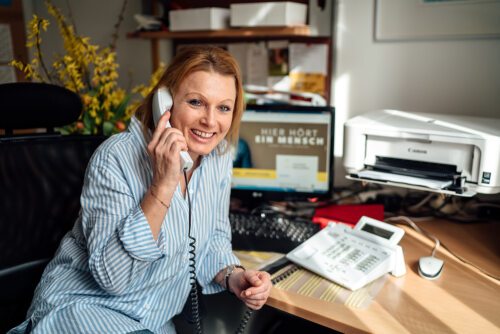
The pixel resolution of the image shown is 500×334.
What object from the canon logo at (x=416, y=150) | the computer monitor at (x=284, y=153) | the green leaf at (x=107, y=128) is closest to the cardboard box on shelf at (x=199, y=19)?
the computer monitor at (x=284, y=153)

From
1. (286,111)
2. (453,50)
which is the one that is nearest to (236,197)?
(286,111)

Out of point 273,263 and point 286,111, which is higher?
point 286,111

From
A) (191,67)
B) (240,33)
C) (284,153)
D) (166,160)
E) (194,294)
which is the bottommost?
(194,294)

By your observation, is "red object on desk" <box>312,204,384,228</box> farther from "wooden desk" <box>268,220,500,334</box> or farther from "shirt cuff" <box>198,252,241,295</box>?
"shirt cuff" <box>198,252,241,295</box>

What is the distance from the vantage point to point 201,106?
1182mm

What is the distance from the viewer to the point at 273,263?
132cm

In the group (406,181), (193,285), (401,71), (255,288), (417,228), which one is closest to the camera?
(255,288)

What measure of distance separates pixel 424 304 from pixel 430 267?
151 mm

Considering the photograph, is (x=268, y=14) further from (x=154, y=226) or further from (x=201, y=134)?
(x=154, y=226)

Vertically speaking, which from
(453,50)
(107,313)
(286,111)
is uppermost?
(453,50)

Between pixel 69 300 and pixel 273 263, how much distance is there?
1.77 feet

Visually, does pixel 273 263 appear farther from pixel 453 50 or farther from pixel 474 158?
pixel 453 50

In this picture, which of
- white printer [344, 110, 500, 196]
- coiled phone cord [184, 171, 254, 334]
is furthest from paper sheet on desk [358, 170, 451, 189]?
coiled phone cord [184, 171, 254, 334]

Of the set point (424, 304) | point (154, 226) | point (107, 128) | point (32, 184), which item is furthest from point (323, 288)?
point (107, 128)
